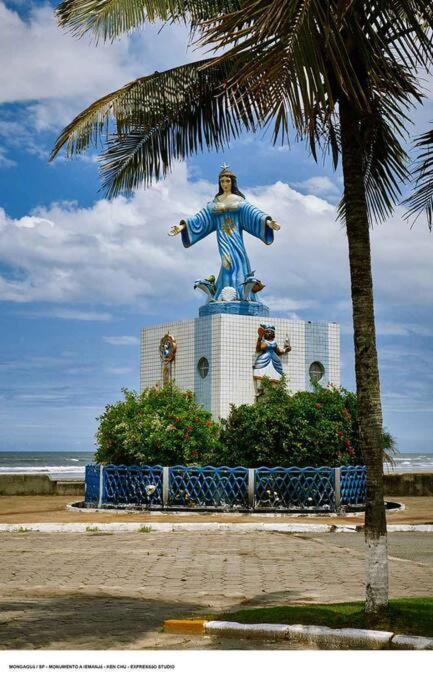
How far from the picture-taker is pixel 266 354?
77.8ft

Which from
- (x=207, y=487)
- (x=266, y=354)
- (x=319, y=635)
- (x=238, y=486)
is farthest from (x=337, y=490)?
(x=319, y=635)

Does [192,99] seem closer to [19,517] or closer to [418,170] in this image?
[418,170]

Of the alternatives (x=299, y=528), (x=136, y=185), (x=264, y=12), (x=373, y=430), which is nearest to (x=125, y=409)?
(x=299, y=528)

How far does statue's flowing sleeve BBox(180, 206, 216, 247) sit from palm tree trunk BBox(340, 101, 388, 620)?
18.1 m

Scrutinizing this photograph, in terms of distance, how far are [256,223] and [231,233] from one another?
2.57 ft

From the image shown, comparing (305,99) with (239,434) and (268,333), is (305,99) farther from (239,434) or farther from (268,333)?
(268,333)

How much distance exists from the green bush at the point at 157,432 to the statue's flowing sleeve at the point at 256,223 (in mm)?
7132

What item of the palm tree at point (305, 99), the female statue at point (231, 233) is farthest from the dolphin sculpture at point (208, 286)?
the palm tree at point (305, 99)

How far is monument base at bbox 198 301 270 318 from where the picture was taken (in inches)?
945

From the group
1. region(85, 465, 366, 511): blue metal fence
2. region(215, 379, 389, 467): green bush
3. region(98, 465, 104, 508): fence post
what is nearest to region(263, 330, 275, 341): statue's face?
region(215, 379, 389, 467): green bush

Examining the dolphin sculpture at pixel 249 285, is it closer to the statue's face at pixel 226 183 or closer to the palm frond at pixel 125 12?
the statue's face at pixel 226 183

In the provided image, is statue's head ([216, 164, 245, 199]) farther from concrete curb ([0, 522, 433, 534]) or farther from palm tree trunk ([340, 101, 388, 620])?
palm tree trunk ([340, 101, 388, 620])

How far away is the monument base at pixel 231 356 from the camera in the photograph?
23.3m

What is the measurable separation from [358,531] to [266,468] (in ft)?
8.18
